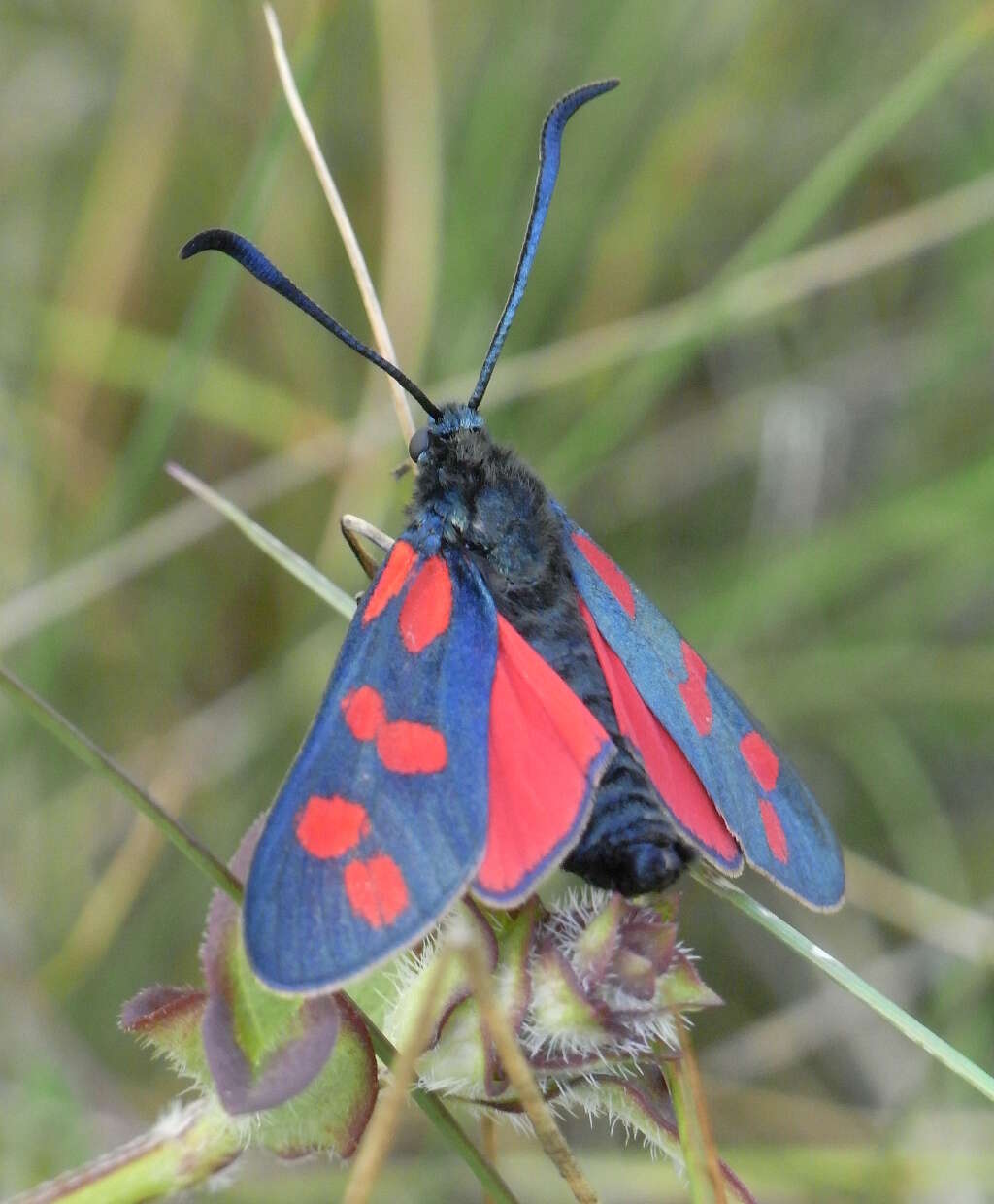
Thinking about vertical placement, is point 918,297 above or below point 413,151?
below

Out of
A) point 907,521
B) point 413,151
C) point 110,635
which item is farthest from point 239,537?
point 907,521

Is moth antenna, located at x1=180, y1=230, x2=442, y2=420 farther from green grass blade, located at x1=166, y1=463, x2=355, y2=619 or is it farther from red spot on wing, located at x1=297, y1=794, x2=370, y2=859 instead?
red spot on wing, located at x1=297, y1=794, x2=370, y2=859

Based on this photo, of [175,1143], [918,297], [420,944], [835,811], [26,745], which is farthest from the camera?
[918,297]

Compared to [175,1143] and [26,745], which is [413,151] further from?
[175,1143]

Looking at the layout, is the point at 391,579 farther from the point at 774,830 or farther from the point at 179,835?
the point at 774,830

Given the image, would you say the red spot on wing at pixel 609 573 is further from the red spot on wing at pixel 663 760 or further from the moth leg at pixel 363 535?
the moth leg at pixel 363 535

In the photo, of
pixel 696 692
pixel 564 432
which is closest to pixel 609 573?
pixel 696 692
